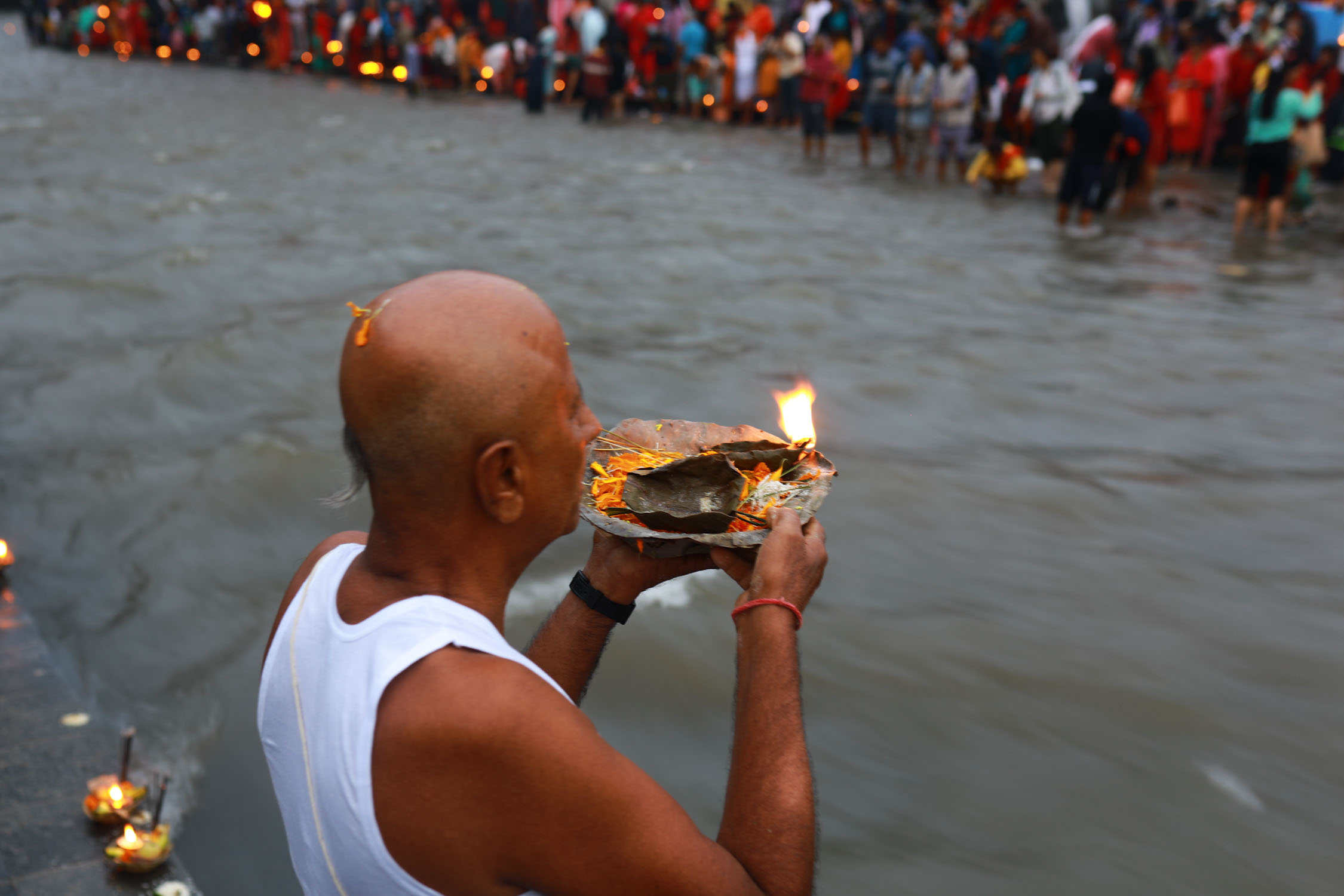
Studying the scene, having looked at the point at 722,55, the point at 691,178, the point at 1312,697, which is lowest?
the point at 1312,697

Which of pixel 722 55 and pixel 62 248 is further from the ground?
pixel 722 55

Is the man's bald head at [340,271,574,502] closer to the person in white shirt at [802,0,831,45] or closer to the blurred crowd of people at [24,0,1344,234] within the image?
the blurred crowd of people at [24,0,1344,234]

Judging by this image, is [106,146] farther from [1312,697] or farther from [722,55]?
[1312,697]

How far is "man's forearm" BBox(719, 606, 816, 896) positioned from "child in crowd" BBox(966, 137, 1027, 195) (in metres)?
14.4

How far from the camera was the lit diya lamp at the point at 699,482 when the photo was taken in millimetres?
1879

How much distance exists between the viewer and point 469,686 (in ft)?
4.47

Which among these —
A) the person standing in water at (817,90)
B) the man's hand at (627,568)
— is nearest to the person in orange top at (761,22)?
the person standing in water at (817,90)

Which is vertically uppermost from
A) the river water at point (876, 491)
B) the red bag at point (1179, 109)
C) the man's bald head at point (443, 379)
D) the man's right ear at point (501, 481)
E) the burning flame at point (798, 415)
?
→ the red bag at point (1179, 109)

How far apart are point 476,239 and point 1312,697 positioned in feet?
30.4

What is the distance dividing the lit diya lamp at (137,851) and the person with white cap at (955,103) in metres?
15.2

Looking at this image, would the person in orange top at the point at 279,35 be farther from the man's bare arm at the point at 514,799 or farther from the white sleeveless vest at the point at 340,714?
the man's bare arm at the point at 514,799

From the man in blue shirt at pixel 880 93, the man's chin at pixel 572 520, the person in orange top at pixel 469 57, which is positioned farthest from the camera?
the person in orange top at pixel 469 57

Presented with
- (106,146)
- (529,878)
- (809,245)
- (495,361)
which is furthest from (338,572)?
(106,146)

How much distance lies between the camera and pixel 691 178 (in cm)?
1589
